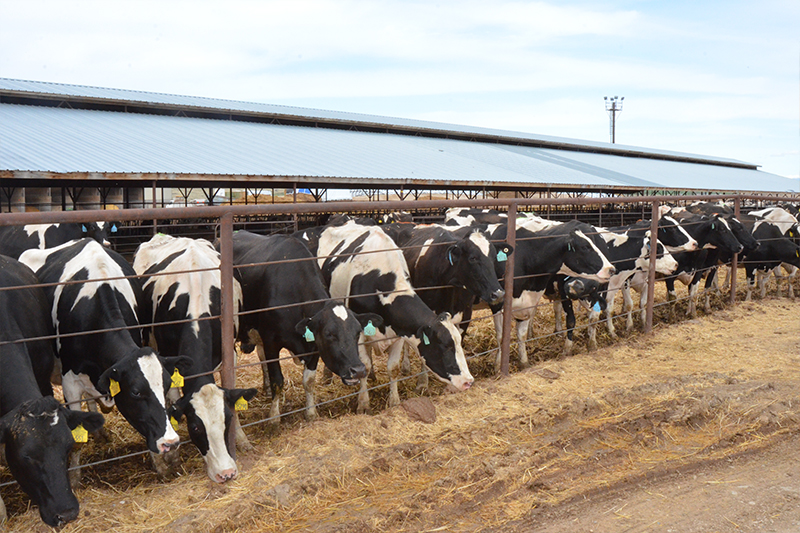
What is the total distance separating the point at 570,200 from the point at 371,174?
13895 mm

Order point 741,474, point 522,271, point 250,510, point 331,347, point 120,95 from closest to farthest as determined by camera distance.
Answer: point 250,510, point 741,474, point 331,347, point 522,271, point 120,95

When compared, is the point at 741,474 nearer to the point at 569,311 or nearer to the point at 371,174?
the point at 569,311

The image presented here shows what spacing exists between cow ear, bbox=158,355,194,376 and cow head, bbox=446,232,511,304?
309cm

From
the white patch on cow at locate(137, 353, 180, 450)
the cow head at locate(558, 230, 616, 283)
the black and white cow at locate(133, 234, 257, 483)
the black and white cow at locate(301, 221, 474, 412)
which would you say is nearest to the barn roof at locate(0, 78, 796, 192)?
the black and white cow at locate(133, 234, 257, 483)

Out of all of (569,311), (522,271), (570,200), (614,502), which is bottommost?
(614,502)

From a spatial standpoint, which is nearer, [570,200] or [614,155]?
[570,200]

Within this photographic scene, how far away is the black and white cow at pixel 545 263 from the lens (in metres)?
8.05

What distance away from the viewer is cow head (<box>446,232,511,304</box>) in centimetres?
661

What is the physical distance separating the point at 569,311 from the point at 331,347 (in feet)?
14.6

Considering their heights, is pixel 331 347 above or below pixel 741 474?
above

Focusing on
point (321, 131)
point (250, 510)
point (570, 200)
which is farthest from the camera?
point (321, 131)

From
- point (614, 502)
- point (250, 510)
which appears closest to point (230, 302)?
point (250, 510)

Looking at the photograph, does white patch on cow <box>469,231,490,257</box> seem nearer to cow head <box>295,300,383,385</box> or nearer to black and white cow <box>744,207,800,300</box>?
cow head <box>295,300,383,385</box>

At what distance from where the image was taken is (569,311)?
8.78 metres
